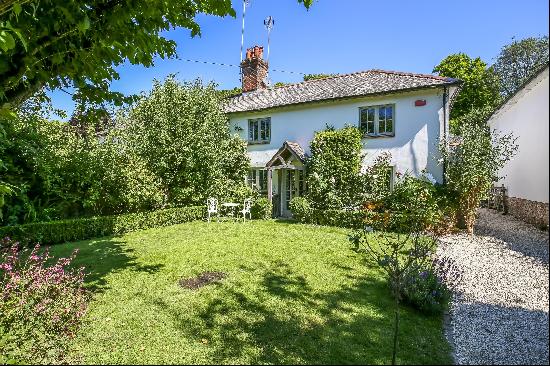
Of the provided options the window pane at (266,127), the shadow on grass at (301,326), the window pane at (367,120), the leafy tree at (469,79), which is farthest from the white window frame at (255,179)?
the leafy tree at (469,79)

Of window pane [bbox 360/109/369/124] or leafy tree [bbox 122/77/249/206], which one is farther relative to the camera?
A: window pane [bbox 360/109/369/124]

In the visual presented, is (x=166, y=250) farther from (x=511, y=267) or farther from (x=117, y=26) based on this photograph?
Answer: (x=511, y=267)

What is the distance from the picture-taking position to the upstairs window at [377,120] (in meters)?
16.6

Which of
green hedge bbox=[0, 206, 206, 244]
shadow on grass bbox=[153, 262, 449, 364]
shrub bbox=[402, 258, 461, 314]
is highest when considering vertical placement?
green hedge bbox=[0, 206, 206, 244]

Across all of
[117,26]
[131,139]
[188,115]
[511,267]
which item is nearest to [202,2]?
[117,26]

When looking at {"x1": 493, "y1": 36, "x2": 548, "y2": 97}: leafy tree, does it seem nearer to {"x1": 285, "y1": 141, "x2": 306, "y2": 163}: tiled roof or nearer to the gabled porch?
{"x1": 285, "y1": 141, "x2": 306, "y2": 163}: tiled roof

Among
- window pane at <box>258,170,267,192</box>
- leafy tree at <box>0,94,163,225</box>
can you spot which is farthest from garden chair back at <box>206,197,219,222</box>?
window pane at <box>258,170,267,192</box>

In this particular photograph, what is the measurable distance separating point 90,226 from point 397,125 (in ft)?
47.6

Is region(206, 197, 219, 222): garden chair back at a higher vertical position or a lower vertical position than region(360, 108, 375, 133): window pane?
lower

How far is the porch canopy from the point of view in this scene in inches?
716

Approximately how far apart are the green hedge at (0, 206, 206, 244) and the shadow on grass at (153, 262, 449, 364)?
728 cm

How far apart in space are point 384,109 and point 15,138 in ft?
52.6

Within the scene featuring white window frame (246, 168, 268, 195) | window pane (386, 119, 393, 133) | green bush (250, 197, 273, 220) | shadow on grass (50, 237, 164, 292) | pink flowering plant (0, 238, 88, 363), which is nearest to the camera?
pink flowering plant (0, 238, 88, 363)

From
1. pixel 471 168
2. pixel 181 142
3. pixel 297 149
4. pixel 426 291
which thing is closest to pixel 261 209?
pixel 297 149
